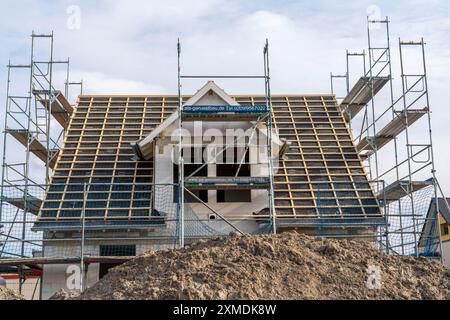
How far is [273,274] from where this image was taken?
31.9 ft

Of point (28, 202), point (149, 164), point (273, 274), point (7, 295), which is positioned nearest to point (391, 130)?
point (149, 164)

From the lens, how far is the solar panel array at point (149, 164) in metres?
16.8

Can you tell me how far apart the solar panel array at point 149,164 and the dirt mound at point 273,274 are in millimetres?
5297

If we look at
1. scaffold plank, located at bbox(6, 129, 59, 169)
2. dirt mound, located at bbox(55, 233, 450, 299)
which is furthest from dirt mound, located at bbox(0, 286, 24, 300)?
scaffold plank, located at bbox(6, 129, 59, 169)

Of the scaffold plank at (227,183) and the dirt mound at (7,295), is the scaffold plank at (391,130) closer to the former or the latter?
the scaffold plank at (227,183)

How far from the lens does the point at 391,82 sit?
19.5 metres

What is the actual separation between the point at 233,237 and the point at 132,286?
2271 millimetres

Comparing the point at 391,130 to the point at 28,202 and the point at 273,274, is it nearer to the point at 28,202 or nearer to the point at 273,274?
the point at 273,274

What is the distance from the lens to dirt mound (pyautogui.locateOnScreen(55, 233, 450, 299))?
9.23m

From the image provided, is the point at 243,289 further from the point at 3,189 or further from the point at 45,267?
the point at 3,189

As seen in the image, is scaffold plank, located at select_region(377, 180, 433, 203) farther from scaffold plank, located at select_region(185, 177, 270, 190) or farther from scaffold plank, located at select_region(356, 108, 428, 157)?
scaffold plank, located at select_region(185, 177, 270, 190)

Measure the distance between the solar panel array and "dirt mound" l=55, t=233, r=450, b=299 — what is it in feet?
17.4

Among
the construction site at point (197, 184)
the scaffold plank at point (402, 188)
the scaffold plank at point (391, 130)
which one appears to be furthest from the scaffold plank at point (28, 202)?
the scaffold plank at point (391, 130)
